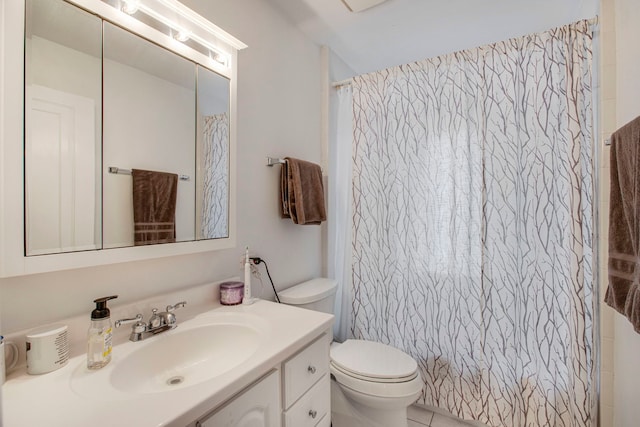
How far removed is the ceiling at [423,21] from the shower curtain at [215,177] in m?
0.90

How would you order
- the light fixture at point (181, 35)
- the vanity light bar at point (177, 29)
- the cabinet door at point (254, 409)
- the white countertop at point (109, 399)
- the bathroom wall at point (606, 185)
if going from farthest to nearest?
1. the bathroom wall at point (606, 185)
2. the light fixture at point (181, 35)
3. the vanity light bar at point (177, 29)
4. the cabinet door at point (254, 409)
5. the white countertop at point (109, 399)

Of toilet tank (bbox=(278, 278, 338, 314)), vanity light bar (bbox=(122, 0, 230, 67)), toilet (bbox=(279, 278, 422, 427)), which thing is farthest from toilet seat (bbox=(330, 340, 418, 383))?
vanity light bar (bbox=(122, 0, 230, 67))

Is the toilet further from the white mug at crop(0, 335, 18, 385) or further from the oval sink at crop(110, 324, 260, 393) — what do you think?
the white mug at crop(0, 335, 18, 385)

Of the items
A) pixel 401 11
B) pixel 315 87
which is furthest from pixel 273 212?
pixel 401 11

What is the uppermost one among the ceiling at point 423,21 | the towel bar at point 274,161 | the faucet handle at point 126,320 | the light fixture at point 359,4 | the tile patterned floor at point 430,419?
the ceiling at point 423,21

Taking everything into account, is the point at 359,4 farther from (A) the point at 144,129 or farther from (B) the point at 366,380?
(B) the point at 366,380

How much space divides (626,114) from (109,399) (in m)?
2.04

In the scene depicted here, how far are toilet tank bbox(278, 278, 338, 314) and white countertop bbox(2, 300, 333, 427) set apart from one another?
0.67 metres

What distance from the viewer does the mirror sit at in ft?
2.53

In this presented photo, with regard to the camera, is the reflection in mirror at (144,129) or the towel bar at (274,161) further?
the towel bar at (274,161)

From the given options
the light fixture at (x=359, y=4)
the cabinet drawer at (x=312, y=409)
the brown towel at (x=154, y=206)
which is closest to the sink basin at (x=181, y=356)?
the cabinet drawer at (x=312, y=409)

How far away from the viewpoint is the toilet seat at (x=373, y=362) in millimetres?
1370

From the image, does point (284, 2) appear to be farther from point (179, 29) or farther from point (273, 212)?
point (273, 212)

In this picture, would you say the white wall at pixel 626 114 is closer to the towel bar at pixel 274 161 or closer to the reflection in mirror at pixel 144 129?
the towel bar at pixel 274 161
